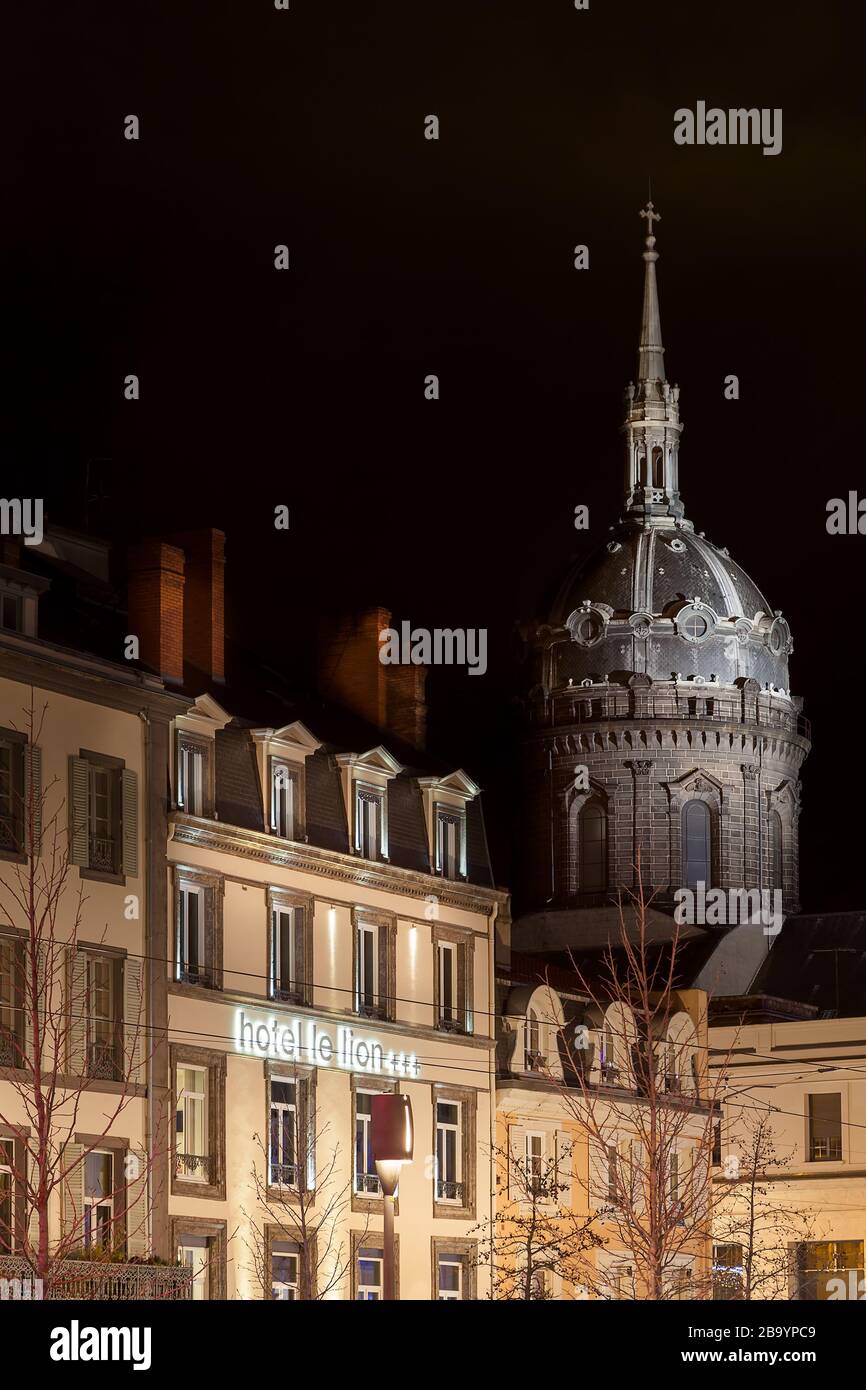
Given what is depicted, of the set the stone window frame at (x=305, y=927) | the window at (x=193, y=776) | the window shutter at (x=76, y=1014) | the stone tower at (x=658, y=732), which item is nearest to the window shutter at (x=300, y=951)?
the stone window frame at (x=305, y=927)

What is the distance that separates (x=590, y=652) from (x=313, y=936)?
59349mm

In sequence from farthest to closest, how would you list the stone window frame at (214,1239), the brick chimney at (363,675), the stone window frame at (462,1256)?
the brick chimney at (363,675), the stone window frame at (462,1256), the stone window frame at (214,1239)

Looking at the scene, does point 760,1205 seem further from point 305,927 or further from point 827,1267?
point 305,927

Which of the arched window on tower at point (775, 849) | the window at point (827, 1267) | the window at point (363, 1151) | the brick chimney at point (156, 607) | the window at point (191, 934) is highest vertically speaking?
the arched window on tower at point (775, 849)

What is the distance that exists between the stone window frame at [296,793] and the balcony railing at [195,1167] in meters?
7.67

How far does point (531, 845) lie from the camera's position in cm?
11731

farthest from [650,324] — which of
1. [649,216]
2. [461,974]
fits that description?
[461,974]

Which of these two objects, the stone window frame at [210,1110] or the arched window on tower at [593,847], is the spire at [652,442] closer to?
the arched window on tower at [593,847]

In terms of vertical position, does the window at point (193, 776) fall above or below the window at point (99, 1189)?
above

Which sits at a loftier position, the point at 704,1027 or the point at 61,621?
the point at 61,621

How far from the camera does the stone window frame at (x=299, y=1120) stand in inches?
2222
